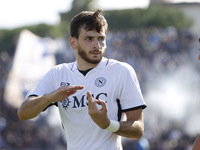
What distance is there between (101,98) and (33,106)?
63 cm

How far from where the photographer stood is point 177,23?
53938mm

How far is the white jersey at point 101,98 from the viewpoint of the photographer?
4.31 meters

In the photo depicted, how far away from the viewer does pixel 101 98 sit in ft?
14.2

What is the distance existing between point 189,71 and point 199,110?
2.17 m

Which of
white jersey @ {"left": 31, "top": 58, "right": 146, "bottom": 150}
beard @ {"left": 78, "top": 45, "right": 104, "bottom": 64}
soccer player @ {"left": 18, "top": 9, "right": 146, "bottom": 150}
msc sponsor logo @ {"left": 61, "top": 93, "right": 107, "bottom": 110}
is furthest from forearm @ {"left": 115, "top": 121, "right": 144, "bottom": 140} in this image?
beard @ {"left": 78, "top": 45, "right": 104, "bottom": 64}

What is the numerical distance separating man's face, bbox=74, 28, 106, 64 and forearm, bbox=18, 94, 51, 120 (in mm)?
535

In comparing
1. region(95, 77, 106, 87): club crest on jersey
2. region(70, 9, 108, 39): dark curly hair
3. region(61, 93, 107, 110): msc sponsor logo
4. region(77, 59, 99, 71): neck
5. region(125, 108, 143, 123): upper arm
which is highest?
region(70, 9, 108, 39): dark curly hair

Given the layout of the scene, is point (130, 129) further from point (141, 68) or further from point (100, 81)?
point (141, 68)

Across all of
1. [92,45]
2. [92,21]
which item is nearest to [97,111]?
[92,45]

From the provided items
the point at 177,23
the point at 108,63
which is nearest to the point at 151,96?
the point at 108,63

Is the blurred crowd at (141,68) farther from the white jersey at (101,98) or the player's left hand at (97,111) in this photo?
the player's left hand at (97,111)

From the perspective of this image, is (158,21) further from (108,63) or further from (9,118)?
(108,63)

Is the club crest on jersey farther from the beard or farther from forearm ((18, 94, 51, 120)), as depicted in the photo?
forearm ((18, 94, 51, 120))

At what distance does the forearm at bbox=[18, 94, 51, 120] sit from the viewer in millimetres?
4341
